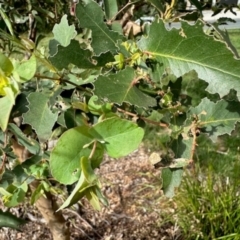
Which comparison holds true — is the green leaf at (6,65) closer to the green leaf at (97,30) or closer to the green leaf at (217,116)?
the green leaf at (97,30)

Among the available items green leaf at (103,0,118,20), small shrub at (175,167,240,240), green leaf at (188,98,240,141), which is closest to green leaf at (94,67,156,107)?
green leaf at (188,98,240,141)

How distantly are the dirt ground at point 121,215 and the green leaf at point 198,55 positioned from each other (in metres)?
1.65

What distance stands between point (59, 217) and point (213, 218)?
0.76 metres

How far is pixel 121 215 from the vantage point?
2.28 metres

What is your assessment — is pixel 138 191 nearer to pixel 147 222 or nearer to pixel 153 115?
pixel 147 222

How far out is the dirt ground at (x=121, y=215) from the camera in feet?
6.99

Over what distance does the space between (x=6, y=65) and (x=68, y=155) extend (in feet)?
0.43

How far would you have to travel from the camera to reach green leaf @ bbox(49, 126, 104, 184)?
21.1 inches

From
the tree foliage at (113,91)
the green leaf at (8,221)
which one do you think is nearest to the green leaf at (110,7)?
the tree foliage at (113,91)

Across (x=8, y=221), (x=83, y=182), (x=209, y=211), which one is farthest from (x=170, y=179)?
(x=209, y=211)

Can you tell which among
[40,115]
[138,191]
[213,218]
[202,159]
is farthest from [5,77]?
[202,159]

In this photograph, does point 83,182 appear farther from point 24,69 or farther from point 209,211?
point 209,211

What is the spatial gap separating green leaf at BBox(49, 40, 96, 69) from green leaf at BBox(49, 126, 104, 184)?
9 cm

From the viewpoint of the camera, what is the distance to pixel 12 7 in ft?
4.35
